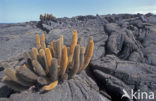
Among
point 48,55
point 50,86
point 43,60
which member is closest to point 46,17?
point 43,60

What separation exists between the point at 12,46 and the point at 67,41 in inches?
89.6

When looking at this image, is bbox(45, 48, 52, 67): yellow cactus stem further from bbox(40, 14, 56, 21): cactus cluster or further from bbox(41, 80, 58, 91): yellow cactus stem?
bbox(40, 14, 56, 21): cactus cluster

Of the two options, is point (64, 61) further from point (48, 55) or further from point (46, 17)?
point (46, 17)

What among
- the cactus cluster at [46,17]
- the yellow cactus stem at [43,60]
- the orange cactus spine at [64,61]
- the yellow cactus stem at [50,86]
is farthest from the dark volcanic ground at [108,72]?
the cactus cluster at [46,17]

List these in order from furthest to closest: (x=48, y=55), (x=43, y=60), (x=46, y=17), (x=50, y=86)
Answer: (x=46, y=17) → (x=43, y=60) → (x=48, y=55) → (x=50, y=86)

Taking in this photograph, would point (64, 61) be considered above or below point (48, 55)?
below

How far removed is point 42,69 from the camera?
2836mm

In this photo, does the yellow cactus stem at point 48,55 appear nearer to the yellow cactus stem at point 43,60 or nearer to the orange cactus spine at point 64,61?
the yellow cactus stem at point 43,60

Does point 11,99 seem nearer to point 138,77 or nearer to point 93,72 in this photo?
point 93,72

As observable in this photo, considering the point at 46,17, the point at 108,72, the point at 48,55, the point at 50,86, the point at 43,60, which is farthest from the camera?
the point at 46,17

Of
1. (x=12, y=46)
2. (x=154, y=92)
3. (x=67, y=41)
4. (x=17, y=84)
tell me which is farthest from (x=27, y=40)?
(x=154, y=92)

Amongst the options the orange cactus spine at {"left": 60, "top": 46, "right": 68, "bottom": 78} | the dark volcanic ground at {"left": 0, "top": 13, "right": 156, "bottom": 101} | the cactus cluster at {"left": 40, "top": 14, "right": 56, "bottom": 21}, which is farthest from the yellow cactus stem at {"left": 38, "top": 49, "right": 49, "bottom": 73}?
the cactus cluster at {"left": 40, "top": 14, "right": 56, "bottom": 21}

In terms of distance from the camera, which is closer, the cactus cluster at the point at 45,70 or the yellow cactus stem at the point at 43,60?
the cactus cluster at the point at 45,70

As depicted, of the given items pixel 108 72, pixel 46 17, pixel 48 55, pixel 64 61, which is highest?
pixel 46 17
